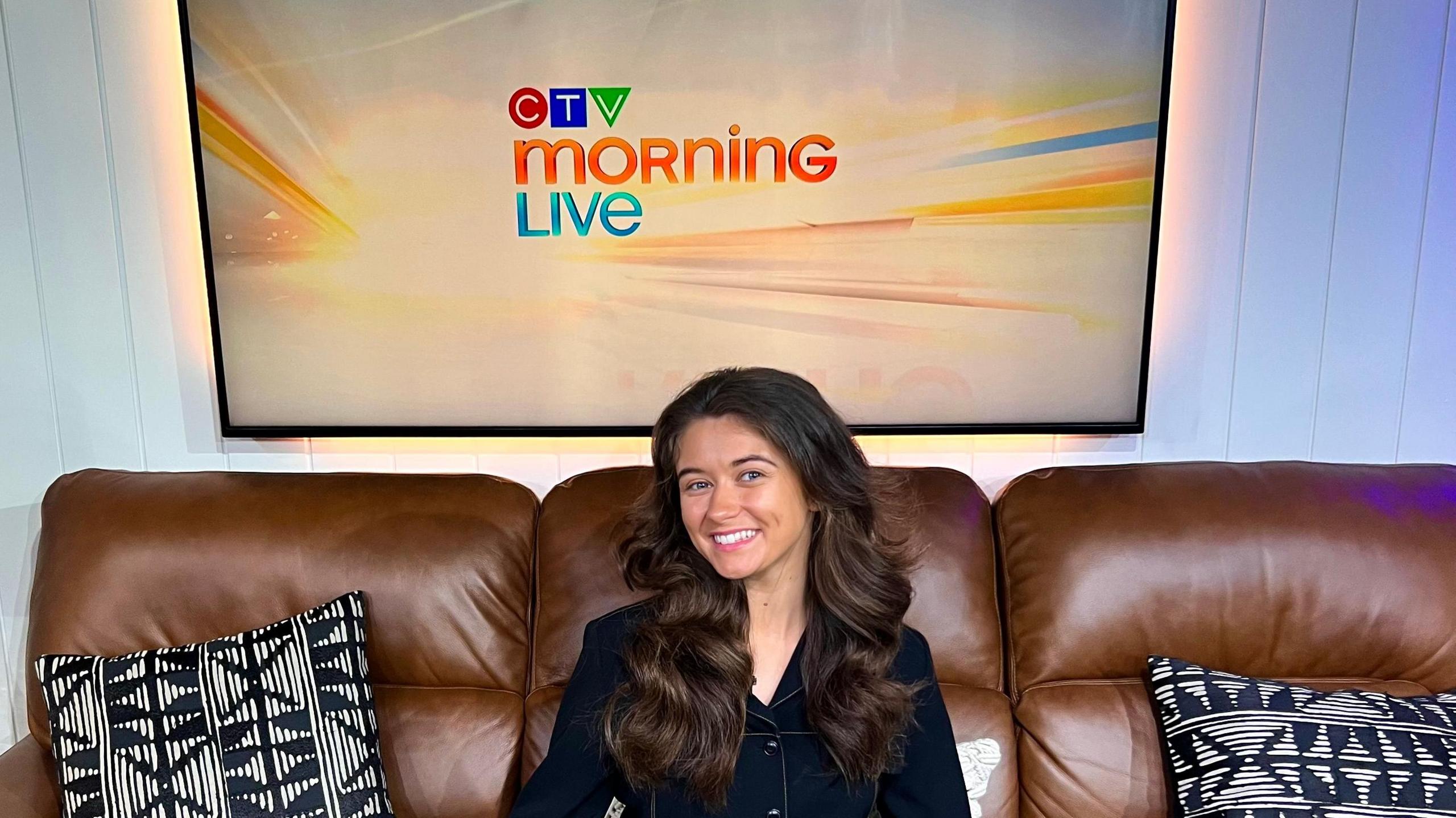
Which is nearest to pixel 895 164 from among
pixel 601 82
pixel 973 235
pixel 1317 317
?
pixel 973 235

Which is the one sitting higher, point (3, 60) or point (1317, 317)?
point (3, 60)

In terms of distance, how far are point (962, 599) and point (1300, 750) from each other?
1.74 feet

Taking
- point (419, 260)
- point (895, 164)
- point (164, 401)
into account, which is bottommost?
point (164, 401)

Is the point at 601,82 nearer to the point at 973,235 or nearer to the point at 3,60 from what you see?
the point at 973,235

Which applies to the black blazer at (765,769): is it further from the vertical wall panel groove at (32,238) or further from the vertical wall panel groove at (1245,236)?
the vertical wall panel groove at (32,238)

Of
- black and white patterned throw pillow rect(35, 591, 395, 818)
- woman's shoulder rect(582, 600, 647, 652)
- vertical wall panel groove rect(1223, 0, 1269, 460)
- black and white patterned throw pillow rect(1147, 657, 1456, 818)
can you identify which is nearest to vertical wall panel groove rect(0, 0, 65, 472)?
black and white patterned throw pillow rect(35, 591, 395, 818)

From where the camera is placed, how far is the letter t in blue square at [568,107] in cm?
167

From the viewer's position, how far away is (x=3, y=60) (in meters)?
1.70

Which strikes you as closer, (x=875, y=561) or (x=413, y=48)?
(x=875, y=561)

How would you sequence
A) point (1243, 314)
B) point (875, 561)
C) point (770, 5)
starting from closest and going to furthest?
point (875, 561) → point (770, 5) → point (1243, 314)

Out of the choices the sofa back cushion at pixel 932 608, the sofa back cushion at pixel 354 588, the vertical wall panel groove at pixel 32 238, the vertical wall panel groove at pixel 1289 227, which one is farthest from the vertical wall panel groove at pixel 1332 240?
the vertical wall panel groove at pixel 32 238

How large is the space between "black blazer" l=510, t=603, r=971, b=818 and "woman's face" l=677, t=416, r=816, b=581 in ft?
0.65

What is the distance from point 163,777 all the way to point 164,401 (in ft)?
2.72

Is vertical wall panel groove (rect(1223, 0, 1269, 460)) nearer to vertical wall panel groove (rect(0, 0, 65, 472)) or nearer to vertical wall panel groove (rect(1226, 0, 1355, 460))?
vertical wall panel groove (rect(1226, 0, 1355, 460))
